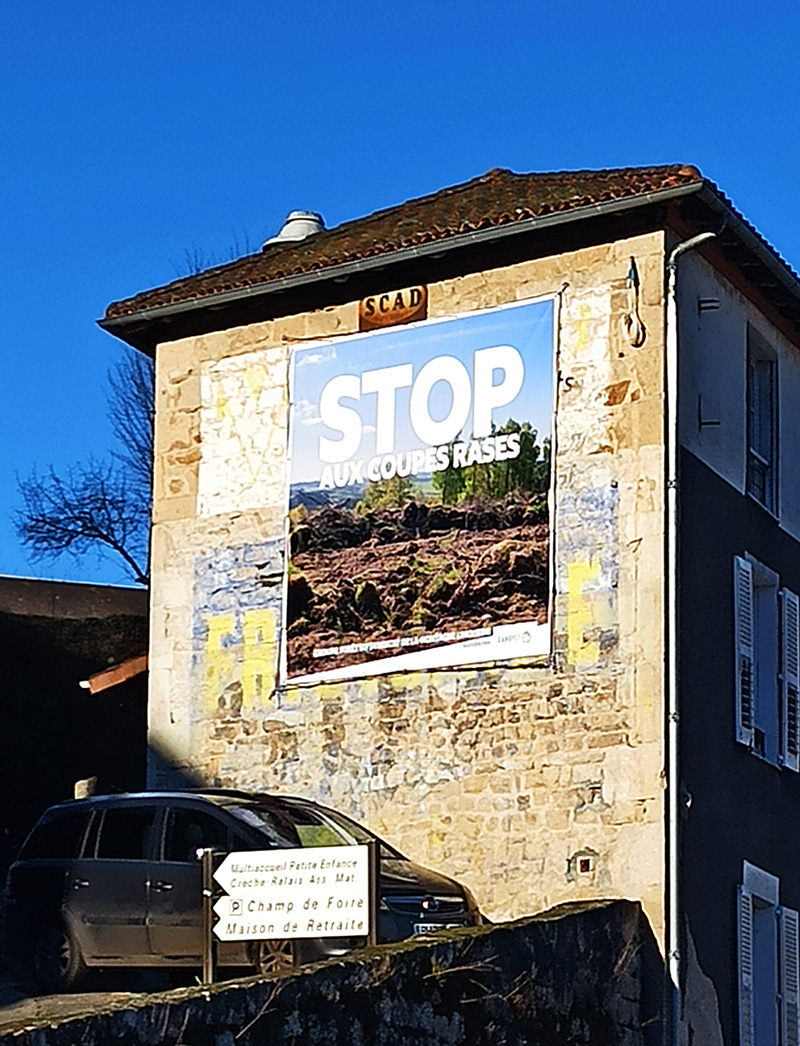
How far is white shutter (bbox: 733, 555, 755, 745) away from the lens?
19797 millimetres

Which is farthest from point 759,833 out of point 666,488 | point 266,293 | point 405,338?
point 266,293

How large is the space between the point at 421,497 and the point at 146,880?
483cm

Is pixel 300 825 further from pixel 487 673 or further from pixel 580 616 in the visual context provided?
pixel 580 616

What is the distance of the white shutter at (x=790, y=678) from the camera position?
68.2 feet

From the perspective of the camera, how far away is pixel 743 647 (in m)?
20.0

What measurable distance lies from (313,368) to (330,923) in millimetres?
8365

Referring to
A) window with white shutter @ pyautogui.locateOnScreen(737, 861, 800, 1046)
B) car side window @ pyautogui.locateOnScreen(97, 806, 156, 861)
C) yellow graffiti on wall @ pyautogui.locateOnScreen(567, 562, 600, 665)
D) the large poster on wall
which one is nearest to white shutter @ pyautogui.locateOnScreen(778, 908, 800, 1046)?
window with white shutter @ pyautogui.locateOnScreen(737, 861, 800, 1046)

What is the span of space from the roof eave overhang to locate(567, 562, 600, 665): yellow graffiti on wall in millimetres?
3200

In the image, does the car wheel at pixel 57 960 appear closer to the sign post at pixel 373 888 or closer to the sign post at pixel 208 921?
the sign post at pixel 208 921

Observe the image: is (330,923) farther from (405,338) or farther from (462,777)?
(405,338)

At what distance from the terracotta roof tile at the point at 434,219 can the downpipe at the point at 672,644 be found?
867mm

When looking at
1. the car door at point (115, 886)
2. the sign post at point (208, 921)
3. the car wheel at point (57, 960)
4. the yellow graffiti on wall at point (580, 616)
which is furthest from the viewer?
the yellow graffiti on wall at point (580, 616)

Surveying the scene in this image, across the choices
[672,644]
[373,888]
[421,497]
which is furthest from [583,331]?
[373,888]

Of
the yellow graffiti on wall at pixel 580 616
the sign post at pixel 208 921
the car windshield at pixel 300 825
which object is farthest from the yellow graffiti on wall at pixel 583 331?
the sign post at pixel 208 921
